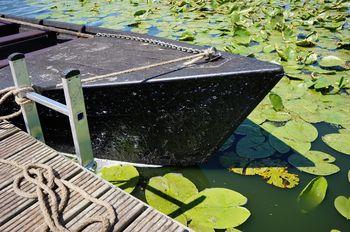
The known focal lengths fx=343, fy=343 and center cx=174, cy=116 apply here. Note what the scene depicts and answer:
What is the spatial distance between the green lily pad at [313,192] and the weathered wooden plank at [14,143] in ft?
4.35

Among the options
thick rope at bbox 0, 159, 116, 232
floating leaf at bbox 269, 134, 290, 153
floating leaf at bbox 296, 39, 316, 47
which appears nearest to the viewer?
thick rope at bbox 0, 159, 116, 232

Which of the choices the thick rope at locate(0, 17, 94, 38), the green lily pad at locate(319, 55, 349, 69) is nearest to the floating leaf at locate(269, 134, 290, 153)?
the green lily pad at locate(319, 55, 349, 69)

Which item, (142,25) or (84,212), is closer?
(84,212)

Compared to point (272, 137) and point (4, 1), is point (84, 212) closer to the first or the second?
point (272, 137)

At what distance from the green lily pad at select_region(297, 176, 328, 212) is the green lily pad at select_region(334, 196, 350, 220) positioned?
149 millimetres

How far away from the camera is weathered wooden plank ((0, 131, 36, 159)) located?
1.58 metres

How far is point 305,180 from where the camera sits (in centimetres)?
201

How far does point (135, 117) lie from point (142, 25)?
138 inches

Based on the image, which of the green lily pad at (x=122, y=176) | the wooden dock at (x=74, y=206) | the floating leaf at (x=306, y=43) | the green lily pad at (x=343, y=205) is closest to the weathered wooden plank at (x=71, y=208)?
the wooden dock at (x=74, y=206)

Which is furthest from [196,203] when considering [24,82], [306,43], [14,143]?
[306,43]

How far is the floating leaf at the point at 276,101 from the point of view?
257 cm

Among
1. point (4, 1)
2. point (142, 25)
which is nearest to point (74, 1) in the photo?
point (4, 1)

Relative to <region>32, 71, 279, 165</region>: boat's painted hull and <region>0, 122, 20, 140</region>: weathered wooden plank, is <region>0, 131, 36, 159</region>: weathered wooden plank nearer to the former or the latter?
<region>0, 122, 20, 140</region>: weathered wooden plank

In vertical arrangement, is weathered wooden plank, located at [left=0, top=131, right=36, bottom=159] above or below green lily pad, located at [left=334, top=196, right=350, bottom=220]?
above
